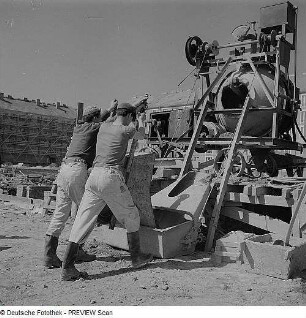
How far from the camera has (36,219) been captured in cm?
928

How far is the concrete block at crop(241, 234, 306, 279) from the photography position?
4.61 meters

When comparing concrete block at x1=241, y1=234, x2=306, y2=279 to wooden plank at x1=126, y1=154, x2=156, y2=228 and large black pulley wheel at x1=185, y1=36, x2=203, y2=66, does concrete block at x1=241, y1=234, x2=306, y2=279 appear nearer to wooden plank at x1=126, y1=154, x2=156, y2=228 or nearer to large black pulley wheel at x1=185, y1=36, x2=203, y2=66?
wooden plank at x1=126, y1=154, x2=156, y2=228

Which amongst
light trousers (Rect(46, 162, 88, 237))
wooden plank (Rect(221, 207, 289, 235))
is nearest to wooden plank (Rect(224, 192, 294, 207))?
wooden plank (Rect(221, 207, 289, 235))

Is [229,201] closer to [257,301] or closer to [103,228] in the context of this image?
[103,228]

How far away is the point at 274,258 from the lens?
15.4ft

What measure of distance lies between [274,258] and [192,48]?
5038 mm

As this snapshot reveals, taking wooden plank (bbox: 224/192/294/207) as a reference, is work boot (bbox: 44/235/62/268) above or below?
below

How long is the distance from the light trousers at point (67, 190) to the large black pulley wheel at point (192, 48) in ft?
13.6

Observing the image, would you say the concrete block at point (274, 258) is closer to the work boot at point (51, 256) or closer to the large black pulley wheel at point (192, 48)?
the work boot at point (51, 256)

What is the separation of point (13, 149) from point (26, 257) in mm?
50103

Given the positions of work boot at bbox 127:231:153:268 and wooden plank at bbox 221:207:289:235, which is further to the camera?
wooden plank at bbox 221:207:289:235

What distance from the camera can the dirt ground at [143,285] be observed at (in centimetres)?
394

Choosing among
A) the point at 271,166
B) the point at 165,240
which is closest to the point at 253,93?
the point at 271,166

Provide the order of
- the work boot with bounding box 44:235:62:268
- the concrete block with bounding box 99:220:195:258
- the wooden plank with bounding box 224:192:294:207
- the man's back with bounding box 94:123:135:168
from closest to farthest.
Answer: the man's back with bounding box 94:123:135:168, the work boot with bounding box 44:235:62:268, the concrete block with bounding box 99:220:195:258, the wooden plank with bounding box 224:192:294:207
